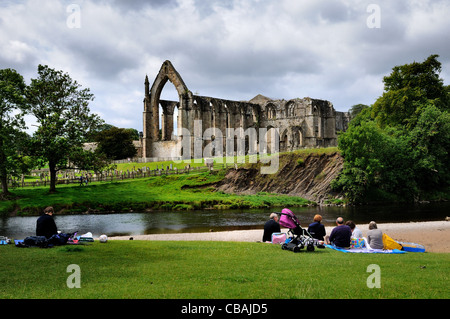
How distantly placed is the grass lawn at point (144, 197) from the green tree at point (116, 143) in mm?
33047

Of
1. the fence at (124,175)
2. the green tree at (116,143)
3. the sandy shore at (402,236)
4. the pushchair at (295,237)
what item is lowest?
the sandy shore at (402,236)

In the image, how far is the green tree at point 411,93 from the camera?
51.8 metres

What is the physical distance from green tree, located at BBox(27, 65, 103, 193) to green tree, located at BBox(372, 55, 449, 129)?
1455 inches

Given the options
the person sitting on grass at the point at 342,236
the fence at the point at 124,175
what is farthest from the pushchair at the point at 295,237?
the fence at the point at 124,175

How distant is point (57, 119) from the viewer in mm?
41000

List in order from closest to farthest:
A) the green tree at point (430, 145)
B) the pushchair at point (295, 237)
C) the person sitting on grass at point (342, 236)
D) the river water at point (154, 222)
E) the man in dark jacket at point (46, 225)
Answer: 1. the pushchair at point (295, 237)
2. the man in dark jacket at point (46, 225)
3. the person sitting on grass at point (342, 236)
4. the river water at point (154, 222)
5. the green tree at point (430, 145)

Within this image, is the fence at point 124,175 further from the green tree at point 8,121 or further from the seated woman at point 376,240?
the seated woman at point 376,240

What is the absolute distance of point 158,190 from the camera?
47250mm

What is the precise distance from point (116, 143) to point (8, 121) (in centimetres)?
4590

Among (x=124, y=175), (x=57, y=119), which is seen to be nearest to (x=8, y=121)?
(x=57, y=119)

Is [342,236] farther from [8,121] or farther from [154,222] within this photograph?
[8,121]

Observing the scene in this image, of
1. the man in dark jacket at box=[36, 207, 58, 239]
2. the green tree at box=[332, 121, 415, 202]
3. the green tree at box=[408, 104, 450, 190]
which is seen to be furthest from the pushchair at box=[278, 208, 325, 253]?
the green tree at box=[408, 104, 450, 190]

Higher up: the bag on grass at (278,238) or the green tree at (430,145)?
the green tree at (430,145)
